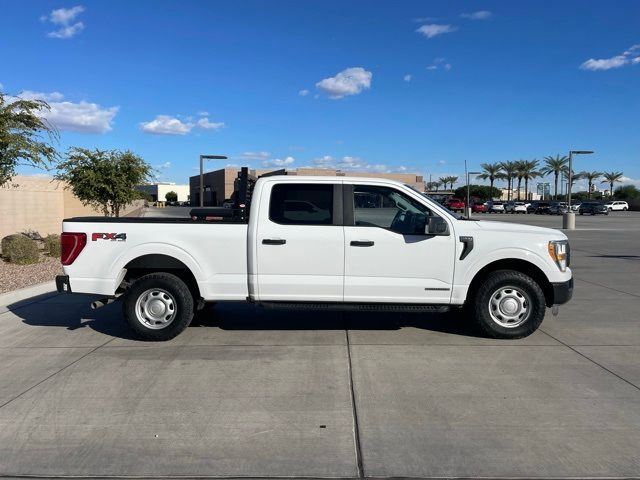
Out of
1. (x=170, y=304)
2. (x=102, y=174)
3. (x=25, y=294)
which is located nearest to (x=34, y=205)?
(x=102, y=174)

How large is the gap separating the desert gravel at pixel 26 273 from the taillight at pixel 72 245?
14.0ft

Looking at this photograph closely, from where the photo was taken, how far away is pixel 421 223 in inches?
253

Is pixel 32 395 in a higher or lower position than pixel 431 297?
lower

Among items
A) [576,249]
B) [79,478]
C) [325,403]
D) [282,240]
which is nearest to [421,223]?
[282,240]

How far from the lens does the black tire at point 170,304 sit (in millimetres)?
6570

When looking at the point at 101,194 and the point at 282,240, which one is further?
the point at 101,194

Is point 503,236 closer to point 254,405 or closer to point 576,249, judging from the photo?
point 254,405

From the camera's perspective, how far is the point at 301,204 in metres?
6.60

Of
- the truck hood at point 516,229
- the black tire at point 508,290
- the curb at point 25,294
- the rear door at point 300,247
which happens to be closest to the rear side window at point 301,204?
the rear door at point 300,247

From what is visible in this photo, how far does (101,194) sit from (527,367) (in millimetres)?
15691

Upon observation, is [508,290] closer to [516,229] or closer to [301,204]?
[516,229]

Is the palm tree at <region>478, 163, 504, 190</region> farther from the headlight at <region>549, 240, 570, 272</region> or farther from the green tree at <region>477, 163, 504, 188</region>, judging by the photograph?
the headlight at <region>549, 240, 570, 272</region>

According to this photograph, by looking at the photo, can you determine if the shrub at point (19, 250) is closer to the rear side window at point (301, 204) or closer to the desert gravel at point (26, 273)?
the desert gravel at point (26, 273)

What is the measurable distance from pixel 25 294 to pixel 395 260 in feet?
22.9
